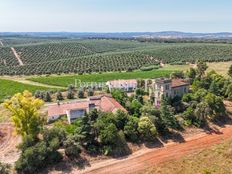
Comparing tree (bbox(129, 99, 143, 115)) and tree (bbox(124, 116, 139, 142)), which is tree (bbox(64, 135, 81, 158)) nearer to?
tree (bbox(124, 116, 139, 142))

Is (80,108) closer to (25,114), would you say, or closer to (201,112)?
(25,114)

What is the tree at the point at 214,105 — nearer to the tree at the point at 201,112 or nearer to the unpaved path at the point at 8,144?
the tree at the point at 201,112

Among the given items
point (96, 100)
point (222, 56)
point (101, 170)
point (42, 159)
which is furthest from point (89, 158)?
point (222, 56)

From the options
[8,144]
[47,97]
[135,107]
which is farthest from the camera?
[47,97]

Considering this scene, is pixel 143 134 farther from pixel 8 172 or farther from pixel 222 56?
pixel 222 56

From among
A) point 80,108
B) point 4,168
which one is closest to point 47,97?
point 80,108

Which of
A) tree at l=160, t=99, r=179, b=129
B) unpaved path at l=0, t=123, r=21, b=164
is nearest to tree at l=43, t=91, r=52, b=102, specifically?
unpaved path at l=0, t=123, r=21, b=164
